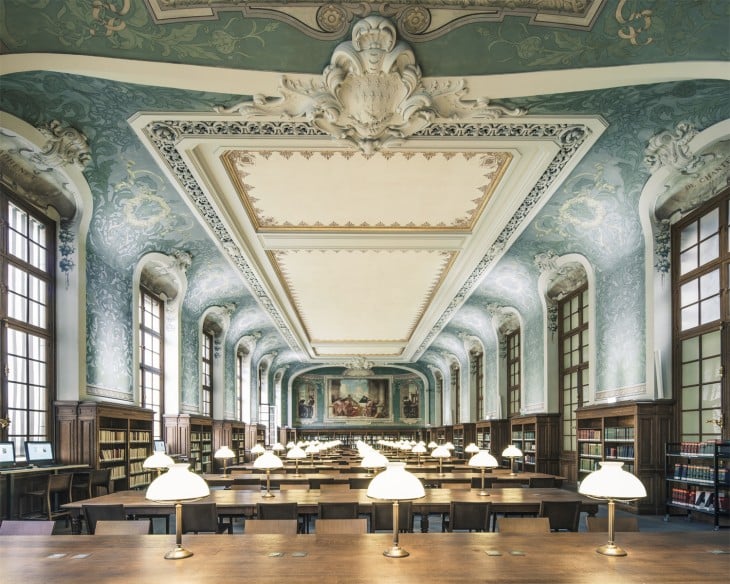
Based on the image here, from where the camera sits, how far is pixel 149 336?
16969 mm

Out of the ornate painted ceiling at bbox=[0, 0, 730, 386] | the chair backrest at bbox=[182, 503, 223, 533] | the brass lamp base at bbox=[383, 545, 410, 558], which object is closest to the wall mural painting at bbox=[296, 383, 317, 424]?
the ornate painted ceiling at bbox=[0, 0, 730, 386]

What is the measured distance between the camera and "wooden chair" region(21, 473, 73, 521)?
9.59 metres

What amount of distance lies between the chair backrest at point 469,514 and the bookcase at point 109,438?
6669 mm

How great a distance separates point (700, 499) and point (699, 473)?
0.40 m

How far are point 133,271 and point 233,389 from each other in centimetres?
1221

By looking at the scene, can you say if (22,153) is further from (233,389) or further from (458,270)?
(233,389)

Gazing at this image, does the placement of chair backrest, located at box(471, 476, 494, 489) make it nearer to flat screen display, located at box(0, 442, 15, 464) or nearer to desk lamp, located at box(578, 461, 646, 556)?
desk lamp, located at box(578, 461, 646, 556)

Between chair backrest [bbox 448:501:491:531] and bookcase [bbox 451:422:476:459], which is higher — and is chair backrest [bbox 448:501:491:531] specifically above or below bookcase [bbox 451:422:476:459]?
above

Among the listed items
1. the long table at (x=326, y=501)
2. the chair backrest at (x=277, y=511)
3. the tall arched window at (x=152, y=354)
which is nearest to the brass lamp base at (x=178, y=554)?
the chair backrest at (x=277, y=511)

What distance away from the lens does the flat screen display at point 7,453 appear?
363 inches

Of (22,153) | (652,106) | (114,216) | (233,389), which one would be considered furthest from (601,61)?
(233,389)

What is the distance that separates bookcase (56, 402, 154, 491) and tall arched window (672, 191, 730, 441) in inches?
375

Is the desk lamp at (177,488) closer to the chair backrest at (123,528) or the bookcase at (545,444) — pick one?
the chair backrest at (123,528)

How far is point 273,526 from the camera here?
228 inches
